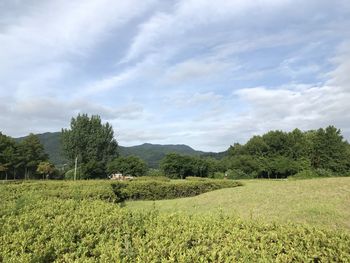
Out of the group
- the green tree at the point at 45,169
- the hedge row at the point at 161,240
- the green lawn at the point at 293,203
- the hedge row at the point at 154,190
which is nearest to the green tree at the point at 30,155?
the green tree at the point at 45,169

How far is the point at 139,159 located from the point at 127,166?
12.3 ft

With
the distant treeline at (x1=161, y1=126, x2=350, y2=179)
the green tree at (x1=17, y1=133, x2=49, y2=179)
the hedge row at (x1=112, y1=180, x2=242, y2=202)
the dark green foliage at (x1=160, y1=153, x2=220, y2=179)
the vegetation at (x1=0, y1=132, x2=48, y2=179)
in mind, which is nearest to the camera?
the hedge row at (x1=112, y1=180, x2=242, y2=202)

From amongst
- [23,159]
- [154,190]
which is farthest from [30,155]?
[154,190]

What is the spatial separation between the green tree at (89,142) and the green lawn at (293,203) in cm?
5265

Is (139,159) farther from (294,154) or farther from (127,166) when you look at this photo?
(294,154)

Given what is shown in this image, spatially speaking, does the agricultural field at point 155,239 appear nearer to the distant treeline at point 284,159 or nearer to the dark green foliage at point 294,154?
the distant treeline at point 284,159

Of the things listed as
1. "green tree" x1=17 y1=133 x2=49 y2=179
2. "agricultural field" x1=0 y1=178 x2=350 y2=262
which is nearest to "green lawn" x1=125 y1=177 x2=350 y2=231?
"agricultural field" x1=0 y1=178 x2=350 y2=262

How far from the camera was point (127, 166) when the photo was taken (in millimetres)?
64250

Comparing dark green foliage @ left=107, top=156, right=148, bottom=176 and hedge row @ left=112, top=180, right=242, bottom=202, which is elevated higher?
dark green foliage @ left=107, top=156, right=148, bottom=176

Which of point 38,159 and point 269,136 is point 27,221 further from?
point 269,136

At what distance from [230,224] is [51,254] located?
2.01m

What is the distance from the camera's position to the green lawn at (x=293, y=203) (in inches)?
378

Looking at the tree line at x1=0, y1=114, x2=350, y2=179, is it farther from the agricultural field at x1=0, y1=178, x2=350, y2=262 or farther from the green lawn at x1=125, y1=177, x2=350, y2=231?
the agricultural field at x1=0, y1=178, x2=350, y2=262

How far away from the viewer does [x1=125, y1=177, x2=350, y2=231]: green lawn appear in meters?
9.59
